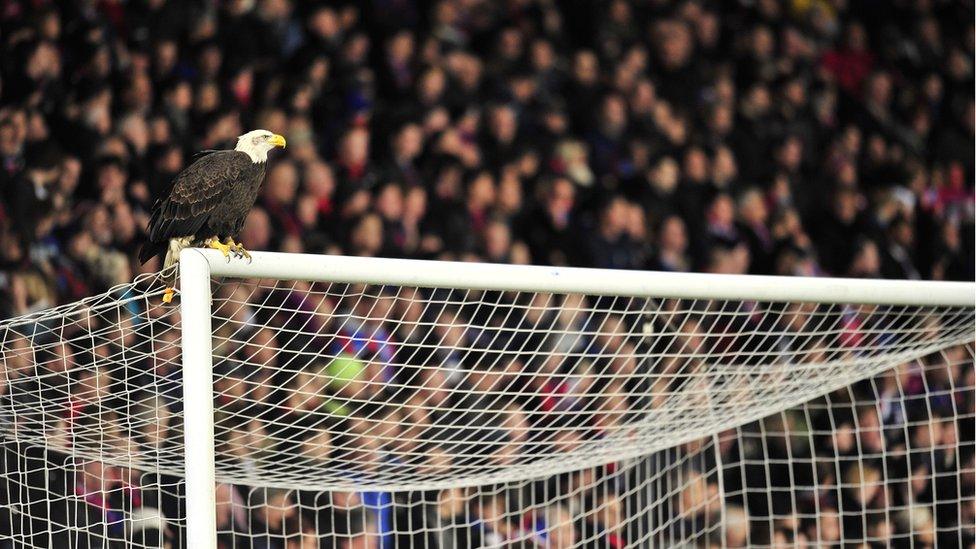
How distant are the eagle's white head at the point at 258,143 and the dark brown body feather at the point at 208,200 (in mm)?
23

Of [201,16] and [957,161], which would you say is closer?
[201,16]

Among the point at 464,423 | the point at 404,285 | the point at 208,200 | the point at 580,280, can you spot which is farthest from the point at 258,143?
the point at 464,423

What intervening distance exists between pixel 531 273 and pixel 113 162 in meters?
0.95

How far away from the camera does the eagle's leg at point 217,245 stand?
3.92 feet

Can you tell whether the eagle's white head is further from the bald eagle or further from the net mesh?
the net mesh

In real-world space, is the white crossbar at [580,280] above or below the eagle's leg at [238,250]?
below

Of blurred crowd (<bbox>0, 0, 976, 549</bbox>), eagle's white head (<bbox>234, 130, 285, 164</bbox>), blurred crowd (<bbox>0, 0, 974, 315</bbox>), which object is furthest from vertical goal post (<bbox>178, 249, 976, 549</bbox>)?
blurred crowd (<bbox>0, 0, 974, 315</bbox>)

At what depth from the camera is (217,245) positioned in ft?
4.12

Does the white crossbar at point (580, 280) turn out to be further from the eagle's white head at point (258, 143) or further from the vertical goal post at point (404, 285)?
the eagle's white head at point (258, 143)

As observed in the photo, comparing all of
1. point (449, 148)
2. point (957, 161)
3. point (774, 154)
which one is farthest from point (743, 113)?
point (449, 148)

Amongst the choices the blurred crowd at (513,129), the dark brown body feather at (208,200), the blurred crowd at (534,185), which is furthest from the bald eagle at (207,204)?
the blurred crowd at (513,129)

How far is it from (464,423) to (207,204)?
867mm

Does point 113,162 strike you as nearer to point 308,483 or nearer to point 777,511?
point 308,483

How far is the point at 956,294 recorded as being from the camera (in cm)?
147
